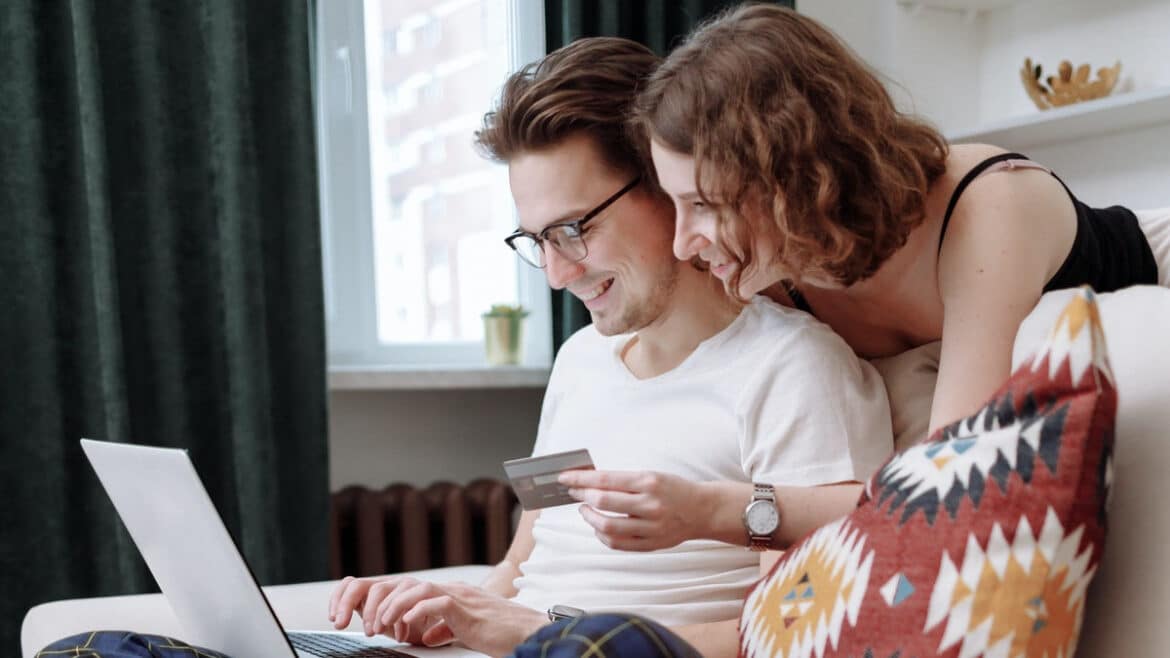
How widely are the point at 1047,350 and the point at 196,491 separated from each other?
720mm

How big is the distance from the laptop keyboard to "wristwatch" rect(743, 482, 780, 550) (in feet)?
1.38

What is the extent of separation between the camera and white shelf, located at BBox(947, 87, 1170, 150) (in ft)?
7.22

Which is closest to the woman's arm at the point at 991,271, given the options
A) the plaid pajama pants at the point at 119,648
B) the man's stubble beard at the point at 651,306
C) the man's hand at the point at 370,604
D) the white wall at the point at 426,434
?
the man's stubble beard at the point at 651,306

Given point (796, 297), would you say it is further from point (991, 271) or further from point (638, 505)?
point (638, 505)

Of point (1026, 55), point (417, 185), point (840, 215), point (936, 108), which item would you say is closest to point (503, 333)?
point (417, 185)

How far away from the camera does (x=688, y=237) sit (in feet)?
3.83

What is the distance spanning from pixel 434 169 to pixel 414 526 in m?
0.94

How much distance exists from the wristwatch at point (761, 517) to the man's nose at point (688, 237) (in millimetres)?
274

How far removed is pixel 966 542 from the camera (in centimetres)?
68

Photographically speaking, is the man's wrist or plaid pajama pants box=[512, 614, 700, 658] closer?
plaid pajama pants box=[512, 614, 700, 658]

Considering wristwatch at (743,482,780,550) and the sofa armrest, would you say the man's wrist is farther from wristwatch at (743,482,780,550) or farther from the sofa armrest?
the sofa armrest

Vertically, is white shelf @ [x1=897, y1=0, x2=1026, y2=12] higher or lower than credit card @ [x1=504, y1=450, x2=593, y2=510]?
higher

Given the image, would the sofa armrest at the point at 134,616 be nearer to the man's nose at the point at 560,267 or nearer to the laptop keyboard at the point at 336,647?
the laptop keyboard at the point at 336,647

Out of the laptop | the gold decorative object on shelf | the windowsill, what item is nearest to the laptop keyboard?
the laptop
